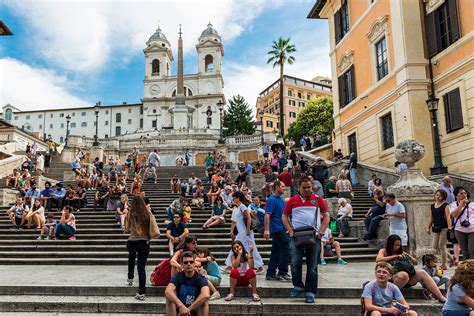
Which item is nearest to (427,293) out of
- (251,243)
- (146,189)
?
(251,243)

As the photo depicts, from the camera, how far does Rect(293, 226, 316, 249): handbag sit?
572 centimetres

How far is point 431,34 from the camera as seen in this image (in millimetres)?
16406

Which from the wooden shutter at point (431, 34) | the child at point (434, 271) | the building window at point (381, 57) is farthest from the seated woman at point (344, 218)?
the building window at point (381, 57)

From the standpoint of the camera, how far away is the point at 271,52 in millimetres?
60781

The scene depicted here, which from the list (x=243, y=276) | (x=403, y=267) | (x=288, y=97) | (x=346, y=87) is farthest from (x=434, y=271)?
(x=288, y=97)

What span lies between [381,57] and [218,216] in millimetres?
12855

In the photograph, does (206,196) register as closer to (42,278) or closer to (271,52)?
(42,278)

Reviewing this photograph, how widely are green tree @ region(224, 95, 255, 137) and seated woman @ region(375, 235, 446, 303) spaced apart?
193 feet

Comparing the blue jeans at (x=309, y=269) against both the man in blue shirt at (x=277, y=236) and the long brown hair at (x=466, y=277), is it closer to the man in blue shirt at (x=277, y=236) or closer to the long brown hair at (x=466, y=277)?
the man in blue shirt at (x=277, y=236)

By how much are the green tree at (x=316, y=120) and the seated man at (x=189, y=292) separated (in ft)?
184

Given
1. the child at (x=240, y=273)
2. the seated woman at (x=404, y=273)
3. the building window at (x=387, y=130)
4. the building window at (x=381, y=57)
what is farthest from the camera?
the building window at (x=381, y=57)

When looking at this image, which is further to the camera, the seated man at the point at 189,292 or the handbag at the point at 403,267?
the handbag at the point at 403,267

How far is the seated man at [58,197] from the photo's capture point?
15016 millimetres

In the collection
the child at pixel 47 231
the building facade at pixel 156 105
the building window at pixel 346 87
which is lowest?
the child at pixel 47 231
